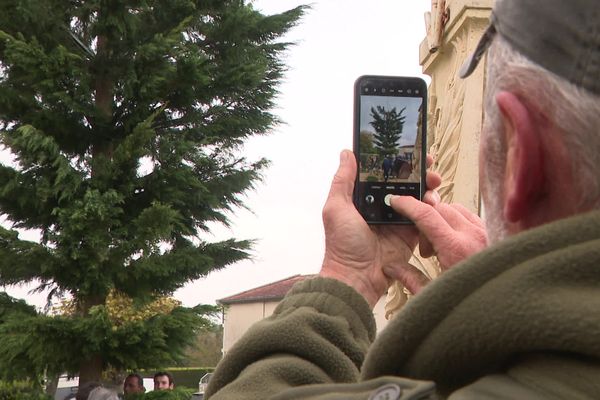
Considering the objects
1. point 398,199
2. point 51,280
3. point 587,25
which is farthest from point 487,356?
point 51,280

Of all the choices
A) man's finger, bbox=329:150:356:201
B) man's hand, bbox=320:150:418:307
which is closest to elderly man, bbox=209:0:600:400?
man's hand, bbox=320:150:418:307

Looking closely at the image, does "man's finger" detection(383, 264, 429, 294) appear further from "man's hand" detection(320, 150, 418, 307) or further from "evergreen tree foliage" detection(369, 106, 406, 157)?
"evergreen tree foliage" detection(369, 106, 406, 157)

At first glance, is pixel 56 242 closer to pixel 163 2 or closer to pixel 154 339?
pixel 154 339

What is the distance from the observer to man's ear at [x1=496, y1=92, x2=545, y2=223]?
0.77m

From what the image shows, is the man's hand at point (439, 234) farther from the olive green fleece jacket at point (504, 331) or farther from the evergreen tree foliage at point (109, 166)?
the evergreen tree foliage at point (109, 166)

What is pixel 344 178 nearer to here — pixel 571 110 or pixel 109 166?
pixel 571 110

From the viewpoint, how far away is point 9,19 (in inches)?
350

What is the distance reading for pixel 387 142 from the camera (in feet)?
4.84

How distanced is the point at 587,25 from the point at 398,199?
2.30 ft

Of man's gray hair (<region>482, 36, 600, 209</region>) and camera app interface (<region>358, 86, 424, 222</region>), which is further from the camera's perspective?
camera app interface (<region>358, 86, 424, 222</region>)

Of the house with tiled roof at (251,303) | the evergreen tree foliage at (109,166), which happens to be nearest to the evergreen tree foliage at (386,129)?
the evergreen tree foliage at (109,166)

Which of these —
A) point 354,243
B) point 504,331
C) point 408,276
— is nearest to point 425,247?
point 408,276

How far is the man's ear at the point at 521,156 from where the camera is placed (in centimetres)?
77

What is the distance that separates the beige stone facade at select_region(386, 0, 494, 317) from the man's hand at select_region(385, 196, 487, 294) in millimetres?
2195
